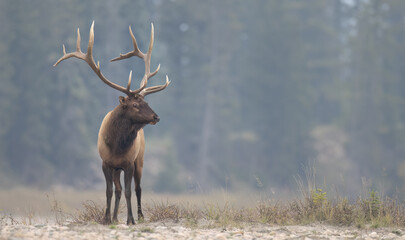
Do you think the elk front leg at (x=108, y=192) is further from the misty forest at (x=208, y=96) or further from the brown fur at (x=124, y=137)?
the misty forest at (x=208, y=96)

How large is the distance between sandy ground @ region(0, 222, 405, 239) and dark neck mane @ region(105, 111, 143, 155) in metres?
1.14

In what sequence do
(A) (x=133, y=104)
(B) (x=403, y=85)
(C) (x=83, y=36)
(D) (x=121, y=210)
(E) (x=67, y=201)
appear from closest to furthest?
(A) (x=133, y=104) < (D) (x=121, y=210) < (E) (x=67, y=201) < (C) (x=83, y=36) < (B) (x=403, y=85)

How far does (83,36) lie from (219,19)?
8.89m

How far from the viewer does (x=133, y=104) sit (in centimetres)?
873

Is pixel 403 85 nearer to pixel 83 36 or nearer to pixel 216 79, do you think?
pixel 216 79

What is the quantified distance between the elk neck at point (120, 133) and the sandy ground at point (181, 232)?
3.73 ft

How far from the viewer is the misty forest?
32312mm

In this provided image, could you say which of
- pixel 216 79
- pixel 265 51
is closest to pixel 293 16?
pixel 265 51

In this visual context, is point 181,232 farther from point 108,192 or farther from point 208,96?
point 208,96

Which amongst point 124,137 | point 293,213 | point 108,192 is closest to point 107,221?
point 108,192

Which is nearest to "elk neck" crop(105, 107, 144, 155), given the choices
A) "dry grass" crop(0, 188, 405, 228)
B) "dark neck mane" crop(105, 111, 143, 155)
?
"dark neck mane" crop(105, 111, 143, 155)

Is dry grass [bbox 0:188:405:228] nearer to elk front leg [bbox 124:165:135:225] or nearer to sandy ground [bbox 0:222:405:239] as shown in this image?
sandy ground [bbox 0:222:405:239]

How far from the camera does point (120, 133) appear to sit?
868 cm

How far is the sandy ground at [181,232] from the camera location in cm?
727
